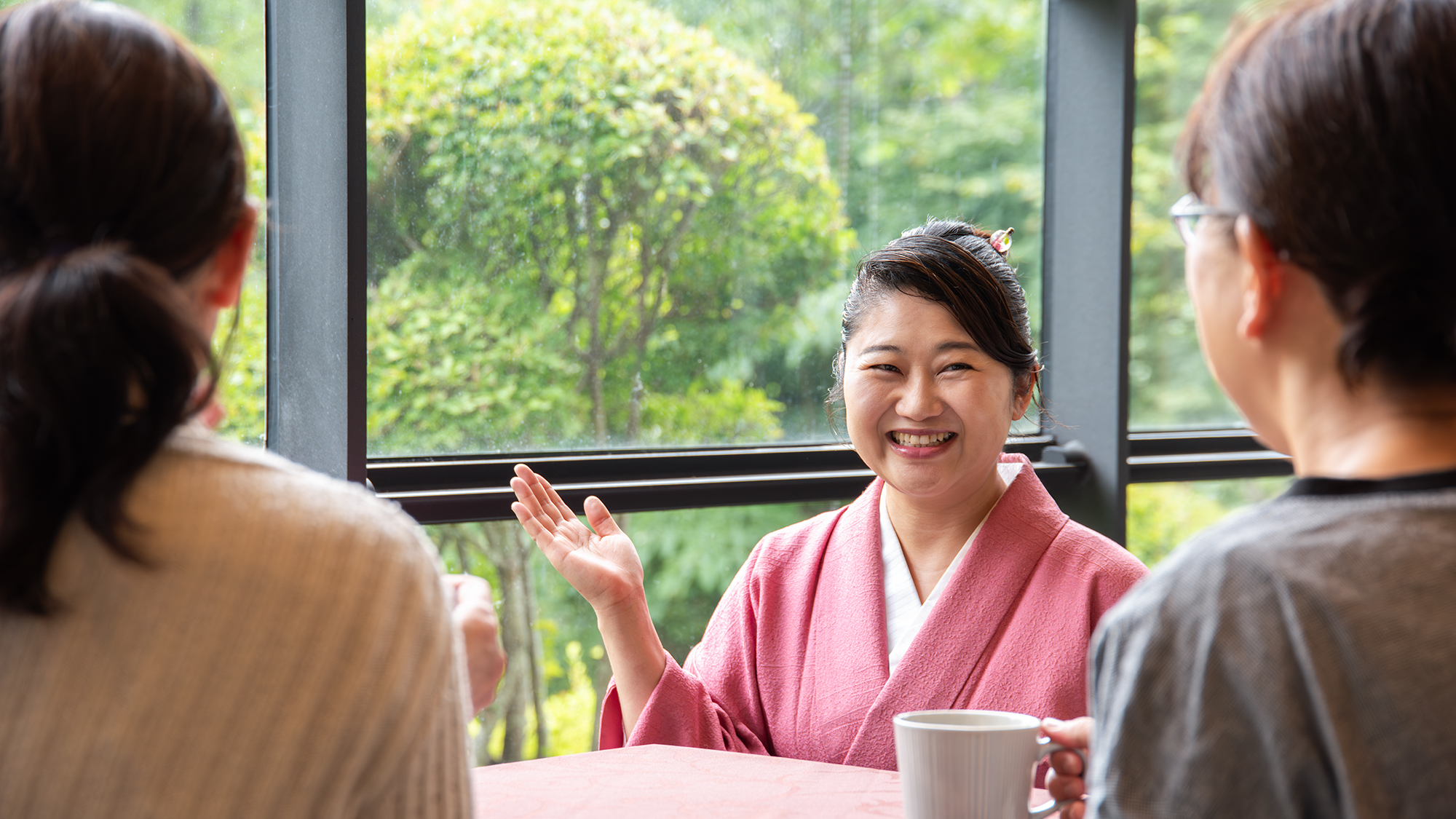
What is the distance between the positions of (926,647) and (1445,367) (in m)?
0.96

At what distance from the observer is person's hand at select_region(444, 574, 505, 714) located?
2.92ft

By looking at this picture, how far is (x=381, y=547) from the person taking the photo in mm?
690

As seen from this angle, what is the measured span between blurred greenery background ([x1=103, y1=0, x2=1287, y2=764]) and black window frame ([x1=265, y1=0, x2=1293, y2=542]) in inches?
2.2

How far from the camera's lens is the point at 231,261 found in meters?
0.71

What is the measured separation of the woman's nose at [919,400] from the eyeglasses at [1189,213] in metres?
0.83

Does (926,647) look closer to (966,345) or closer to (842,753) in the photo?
(842,753)

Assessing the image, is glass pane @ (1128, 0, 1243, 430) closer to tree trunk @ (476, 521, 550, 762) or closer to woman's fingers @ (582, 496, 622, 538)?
tree trunk @ (476, 521, 550, 762)

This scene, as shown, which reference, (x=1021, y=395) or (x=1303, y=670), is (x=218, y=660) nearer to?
(x=1303, y=670)

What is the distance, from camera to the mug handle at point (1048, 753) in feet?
3.02

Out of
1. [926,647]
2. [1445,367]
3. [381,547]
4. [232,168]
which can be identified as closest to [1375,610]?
[1445,367]

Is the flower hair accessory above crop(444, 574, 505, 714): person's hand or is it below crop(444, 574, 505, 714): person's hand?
above

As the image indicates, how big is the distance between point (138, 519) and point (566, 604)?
188 cm

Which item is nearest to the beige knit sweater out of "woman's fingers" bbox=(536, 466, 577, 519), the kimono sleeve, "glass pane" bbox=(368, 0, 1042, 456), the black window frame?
the kimono sleeve

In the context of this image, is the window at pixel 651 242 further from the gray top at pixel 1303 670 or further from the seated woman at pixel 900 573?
the gray top at pixel 1303 670
